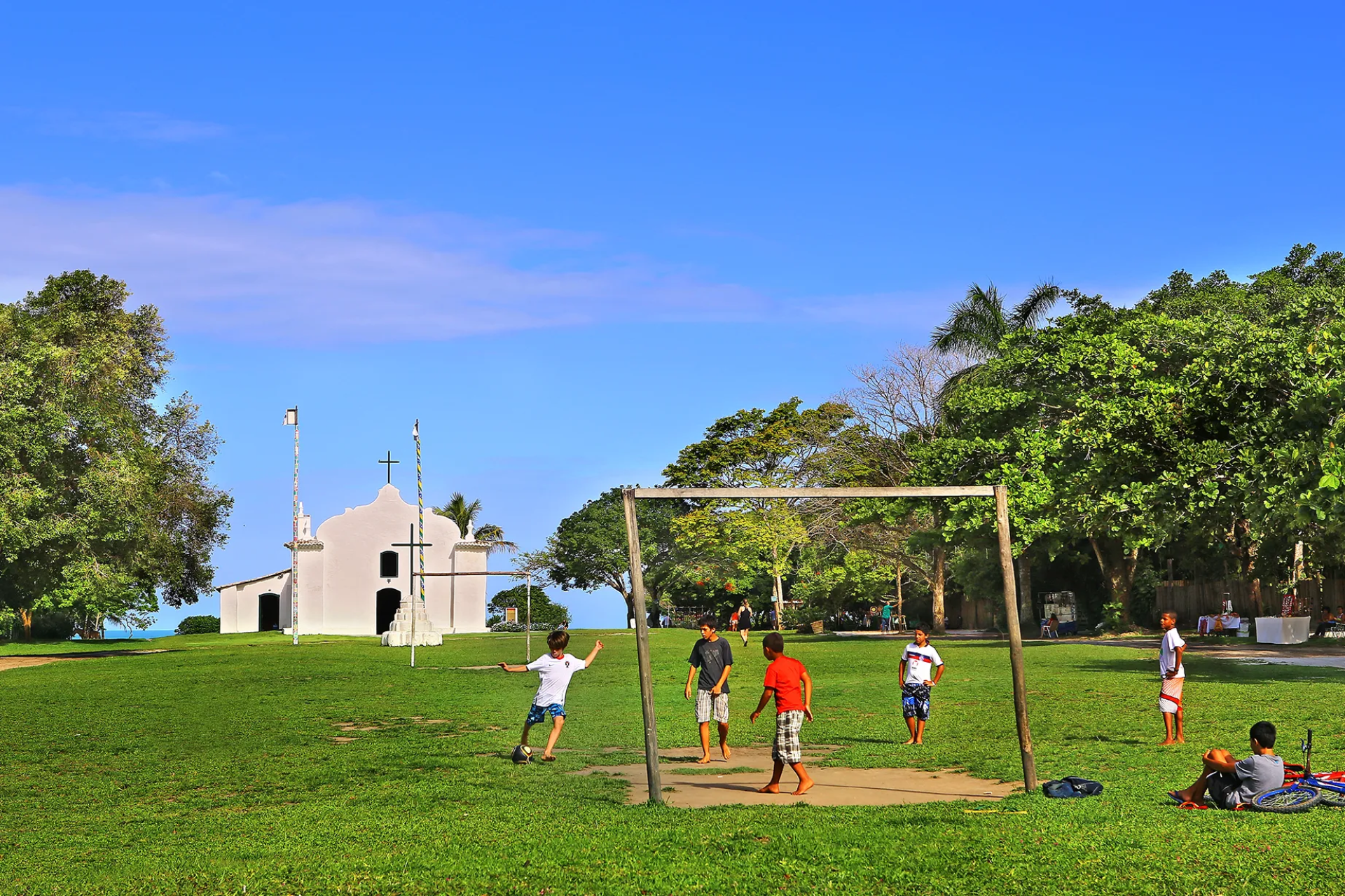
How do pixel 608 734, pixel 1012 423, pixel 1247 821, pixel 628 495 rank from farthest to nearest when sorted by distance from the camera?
pixel 1012 423
pixel 608 734
pixel 628 495
pixel 1247 821

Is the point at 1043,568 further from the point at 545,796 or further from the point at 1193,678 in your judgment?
the point at 545,796

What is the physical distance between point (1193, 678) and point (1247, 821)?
49.1 ft

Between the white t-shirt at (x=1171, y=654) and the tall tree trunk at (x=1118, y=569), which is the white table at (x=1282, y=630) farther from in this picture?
the white t-shirt at (x=1171, y=654)

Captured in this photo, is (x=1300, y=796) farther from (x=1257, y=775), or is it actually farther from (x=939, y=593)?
(x=939, y=593)

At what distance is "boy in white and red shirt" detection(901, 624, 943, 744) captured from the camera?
15039 millimetres

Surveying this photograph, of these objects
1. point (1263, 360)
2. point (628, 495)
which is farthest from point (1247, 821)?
point (1263, 360)

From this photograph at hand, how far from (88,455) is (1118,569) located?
1365 inches

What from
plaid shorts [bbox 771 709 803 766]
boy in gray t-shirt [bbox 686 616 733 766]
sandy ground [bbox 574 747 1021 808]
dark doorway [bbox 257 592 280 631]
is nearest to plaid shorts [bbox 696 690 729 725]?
boy in gray t-shirt [bbox 686 616 733 766]

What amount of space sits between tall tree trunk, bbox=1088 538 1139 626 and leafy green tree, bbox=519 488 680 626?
1495 inches

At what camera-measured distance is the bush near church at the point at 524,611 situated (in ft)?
216

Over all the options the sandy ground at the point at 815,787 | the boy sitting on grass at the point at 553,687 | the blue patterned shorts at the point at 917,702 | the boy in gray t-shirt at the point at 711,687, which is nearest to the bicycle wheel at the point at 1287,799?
the sandy ground at the point at 815,787

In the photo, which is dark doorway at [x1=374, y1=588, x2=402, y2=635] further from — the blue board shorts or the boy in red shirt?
the boy in red shirt

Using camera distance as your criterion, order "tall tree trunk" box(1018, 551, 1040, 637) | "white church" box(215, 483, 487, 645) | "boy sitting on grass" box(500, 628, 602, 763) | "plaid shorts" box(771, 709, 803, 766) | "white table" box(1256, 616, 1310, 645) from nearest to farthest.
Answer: "plaid shorts" box(771, 709, 803, 766), "boy sitting on grass" box(500, 628, 602, 763), "white table" box(1256, 616, 1310, 645), "tall tree trunk" box(1018, 551, 1040, 637), "white church" box(215, 483, 487, 645)

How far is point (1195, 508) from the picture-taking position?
2656 centimetres
